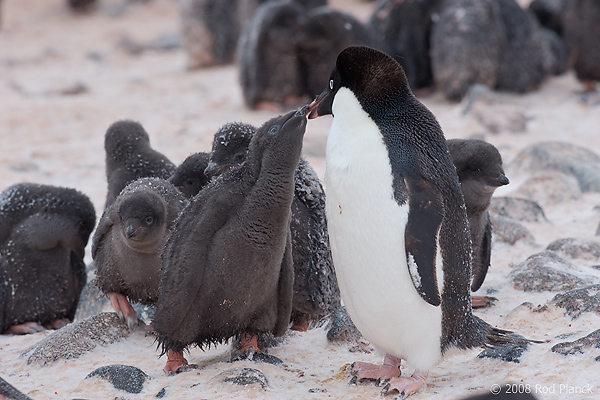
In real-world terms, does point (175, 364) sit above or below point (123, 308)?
below

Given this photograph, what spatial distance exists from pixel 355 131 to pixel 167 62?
12051mm

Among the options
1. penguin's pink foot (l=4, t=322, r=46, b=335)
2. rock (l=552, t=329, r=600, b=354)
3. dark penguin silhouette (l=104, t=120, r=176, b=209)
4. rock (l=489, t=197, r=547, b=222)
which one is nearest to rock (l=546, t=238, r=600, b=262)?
rock (l=489, t=197, r=547, b=222)

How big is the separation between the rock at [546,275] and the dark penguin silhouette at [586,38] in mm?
6397

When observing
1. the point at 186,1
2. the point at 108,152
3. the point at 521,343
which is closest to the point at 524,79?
the point at 186,1

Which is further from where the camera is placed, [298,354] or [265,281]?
[298,354]

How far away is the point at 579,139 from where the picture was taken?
28.1 feet

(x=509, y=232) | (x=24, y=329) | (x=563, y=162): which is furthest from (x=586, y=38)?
(x=24, y=329)

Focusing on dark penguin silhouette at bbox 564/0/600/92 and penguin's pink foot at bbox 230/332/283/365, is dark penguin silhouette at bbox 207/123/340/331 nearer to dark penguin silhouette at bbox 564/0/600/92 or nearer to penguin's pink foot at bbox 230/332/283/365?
penguin's pink foot at bbox 230/332/283/365

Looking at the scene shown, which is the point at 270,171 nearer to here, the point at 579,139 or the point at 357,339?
the point at 357,339

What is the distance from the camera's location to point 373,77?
3211mm

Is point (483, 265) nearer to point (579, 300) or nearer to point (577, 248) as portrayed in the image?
point (579, 300)

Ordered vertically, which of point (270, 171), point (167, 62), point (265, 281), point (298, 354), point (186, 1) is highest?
point (186, 1)

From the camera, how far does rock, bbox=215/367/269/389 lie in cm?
316

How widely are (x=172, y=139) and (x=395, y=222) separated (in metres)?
5.94
